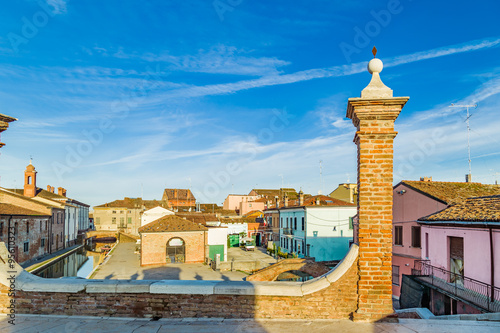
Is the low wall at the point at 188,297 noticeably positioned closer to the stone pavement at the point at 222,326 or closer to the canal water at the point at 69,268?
the stone pavement at the point at 222,326

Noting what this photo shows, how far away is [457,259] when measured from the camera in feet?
43.5

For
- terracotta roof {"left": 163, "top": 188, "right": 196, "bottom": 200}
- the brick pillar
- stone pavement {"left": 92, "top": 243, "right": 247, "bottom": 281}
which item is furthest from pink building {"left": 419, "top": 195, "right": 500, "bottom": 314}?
terracotta roof {"left": 163, "top": 188, "right": 196, "bottom": 200}

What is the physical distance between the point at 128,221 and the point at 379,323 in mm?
73025

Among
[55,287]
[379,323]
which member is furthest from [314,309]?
[55,287]

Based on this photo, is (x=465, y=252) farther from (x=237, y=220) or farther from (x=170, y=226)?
(x=237, y=220)

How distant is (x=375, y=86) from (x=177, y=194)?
82.6m

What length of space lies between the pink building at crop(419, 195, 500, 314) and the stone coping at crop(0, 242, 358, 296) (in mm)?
8338

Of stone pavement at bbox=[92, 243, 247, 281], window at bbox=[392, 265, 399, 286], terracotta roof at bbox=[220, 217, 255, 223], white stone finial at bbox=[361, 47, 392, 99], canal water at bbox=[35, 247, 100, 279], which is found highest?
white stone finial at bbox=[361, 47, 392, 99]

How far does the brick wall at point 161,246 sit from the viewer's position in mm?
25984

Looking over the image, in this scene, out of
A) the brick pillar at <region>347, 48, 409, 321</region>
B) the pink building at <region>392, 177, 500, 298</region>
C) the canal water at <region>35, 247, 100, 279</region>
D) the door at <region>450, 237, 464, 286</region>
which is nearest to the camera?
the brick pillar at <region>347, 48, 409, 321</region>

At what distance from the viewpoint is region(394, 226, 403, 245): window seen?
21528mm

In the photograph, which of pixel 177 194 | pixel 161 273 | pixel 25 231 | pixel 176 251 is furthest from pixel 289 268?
pixel 177 194

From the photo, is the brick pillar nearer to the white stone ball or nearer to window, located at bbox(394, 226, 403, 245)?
the white stone ball

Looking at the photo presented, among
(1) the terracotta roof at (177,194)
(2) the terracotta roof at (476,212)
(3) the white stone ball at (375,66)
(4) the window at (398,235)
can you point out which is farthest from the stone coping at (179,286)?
(1) the terracotta roof at (177,194)
